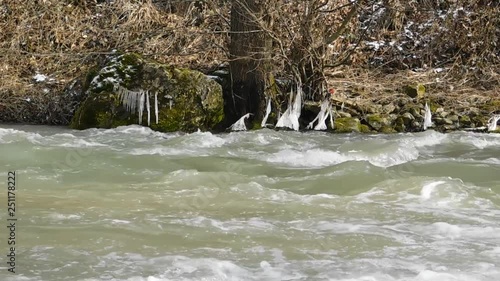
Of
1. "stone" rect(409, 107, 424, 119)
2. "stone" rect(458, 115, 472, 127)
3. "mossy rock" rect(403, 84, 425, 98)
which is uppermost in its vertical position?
"mossy rock" rect(403, 84, 425, 98)

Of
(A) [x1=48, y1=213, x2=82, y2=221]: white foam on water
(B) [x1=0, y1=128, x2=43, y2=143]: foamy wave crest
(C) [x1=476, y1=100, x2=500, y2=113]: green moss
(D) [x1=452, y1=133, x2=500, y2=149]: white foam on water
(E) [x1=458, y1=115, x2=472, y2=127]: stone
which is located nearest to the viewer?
(A) [x1=48, y1=213, x2=82, y2=221]: white foam on water

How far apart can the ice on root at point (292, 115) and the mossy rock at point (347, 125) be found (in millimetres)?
559

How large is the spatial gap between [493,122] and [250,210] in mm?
5956

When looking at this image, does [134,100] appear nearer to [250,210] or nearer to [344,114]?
[344,114]

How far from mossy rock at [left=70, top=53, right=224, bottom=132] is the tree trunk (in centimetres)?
32

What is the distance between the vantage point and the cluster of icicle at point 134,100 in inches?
410

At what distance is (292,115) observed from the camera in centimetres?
1060

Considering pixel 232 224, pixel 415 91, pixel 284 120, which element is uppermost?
pixel 415 91

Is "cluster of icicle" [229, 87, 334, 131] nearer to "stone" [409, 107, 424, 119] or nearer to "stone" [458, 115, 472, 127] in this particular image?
"stone" [409, 107, 424, 119]

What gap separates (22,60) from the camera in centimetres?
1323

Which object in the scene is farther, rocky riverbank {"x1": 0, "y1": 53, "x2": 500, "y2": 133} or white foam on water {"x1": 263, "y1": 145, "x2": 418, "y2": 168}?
rocky riverbank {"x1": 0, "y1": 53, "x2": 500, "y2": 133}

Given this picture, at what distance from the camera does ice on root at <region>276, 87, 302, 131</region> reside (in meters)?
10.5

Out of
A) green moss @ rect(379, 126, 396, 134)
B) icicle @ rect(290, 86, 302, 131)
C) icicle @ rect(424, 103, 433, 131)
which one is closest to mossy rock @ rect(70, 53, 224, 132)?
icicle @ rect(290, 86, 302, 131)

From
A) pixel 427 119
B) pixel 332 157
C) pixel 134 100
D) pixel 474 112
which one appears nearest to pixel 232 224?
pixel 332 157
